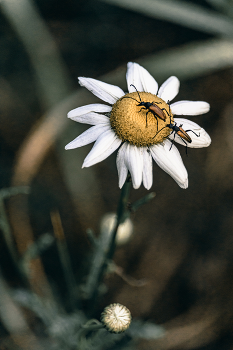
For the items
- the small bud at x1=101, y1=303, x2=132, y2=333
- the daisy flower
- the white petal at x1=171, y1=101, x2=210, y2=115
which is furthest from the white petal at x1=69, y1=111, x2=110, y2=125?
the small bud at x1=101, y1=303, x2=132, y2=333

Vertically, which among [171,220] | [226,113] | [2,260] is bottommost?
[171,220]

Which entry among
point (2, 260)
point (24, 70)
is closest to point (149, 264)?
point (2, 260)

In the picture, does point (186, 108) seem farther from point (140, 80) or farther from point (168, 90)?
point (140, 80)

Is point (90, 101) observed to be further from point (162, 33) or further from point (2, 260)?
point (2, 260)

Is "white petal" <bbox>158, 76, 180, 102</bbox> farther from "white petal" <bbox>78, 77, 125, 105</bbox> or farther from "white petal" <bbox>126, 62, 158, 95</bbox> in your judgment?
"white petal" <bbox>78, 77, 125, 105</bbox>

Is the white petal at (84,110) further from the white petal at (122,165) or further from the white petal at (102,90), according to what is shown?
the white petal at (122,165)
